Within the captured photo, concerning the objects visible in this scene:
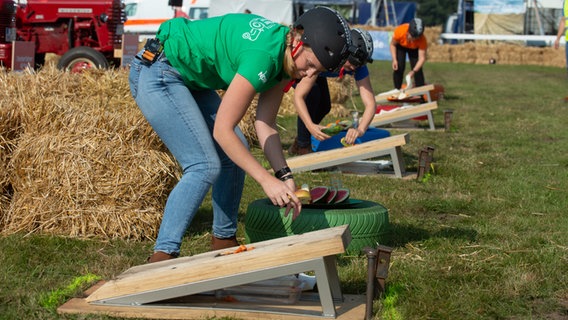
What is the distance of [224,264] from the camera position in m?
3.82

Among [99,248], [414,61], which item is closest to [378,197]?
[99,248]

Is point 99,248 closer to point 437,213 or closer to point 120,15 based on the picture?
point 437,213

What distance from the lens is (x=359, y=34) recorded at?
6527 millimetres

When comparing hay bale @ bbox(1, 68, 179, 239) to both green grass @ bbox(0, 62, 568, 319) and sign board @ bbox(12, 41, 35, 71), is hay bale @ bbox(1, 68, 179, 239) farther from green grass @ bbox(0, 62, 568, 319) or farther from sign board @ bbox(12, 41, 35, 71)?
sign board @ bbox(12, 41, 35, 71)

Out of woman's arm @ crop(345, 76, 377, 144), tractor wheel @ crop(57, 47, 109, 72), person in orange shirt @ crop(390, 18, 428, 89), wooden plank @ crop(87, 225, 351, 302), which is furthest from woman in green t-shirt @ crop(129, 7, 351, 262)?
tractor wheel @ crop(57, 47, 109, 72)

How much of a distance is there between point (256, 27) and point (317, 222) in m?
1.46

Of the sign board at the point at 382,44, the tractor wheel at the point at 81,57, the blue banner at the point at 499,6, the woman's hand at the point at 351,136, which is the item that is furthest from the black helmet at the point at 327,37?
the blue banner at the point at 499,6

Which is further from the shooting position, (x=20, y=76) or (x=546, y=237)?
(x=20, y=76)

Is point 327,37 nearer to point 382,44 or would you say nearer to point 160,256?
point 160,256

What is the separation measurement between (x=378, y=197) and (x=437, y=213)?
69 cm

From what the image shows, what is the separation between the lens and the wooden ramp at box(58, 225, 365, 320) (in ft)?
12.3

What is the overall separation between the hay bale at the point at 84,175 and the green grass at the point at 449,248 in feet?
0.55

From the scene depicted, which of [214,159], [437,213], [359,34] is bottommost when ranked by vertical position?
[437,213]

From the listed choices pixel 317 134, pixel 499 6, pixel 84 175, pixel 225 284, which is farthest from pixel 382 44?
pixel 225 284
